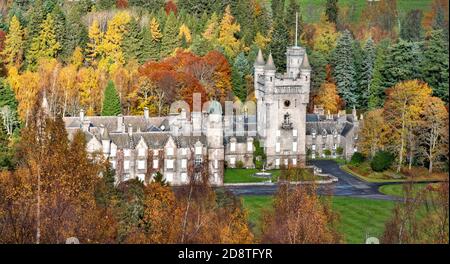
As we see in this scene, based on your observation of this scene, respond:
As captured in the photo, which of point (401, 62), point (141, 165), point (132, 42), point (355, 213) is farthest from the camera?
point (132, 42)

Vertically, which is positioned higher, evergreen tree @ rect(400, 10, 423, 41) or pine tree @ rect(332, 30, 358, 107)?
evergreen tree @ rect(400, 10, 423, 41)

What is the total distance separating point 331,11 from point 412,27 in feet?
31.9

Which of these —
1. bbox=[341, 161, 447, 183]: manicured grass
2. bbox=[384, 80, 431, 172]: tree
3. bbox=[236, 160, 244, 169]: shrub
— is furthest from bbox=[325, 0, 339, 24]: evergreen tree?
bbox=[236, 160, 244, 169]: shrub

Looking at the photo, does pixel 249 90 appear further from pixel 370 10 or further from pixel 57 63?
pixel 370 10

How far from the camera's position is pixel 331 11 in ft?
311

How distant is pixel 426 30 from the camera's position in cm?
8806

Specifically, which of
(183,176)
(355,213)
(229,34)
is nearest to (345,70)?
(229,34)

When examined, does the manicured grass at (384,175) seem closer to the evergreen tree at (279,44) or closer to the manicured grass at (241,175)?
the manicured grass at (241,175)

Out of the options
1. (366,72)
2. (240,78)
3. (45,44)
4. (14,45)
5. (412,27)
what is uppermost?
(412,27)

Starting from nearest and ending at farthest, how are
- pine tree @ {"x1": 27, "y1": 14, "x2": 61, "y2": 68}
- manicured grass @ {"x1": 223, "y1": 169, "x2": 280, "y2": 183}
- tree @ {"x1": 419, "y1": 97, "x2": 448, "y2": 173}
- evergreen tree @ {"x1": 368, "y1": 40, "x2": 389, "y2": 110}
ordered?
manicured grass @ {"x1": 223, "y1": 169, "x2": 280, "y2": 183} < tree @ {"x1": 419, "y1": 97, "x2": 448, "y2": 173} < evergreen tree @ {"x1": 368, "y1": 40, "x2": 389, "y2": 110} < pine tree @ {"x1": 27, "y1": 14, "x2": 61, "y2": 68}

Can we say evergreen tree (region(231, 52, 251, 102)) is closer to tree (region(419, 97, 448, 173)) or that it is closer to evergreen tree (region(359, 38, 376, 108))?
evergreen tree (region(359, 38, 376, 108))

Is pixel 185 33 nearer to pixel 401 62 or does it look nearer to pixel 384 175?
pixel 401 62

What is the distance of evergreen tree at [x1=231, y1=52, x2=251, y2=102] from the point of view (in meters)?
77.6

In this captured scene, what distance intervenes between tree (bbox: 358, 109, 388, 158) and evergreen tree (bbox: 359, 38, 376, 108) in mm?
15914
